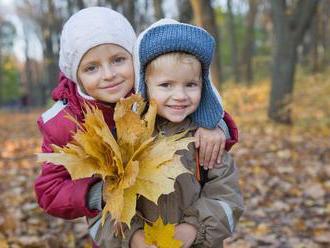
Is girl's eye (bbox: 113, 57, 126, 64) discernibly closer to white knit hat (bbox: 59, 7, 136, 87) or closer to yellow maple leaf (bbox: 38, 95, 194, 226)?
white knit hat (bbox: 59, 7, 136, 87)

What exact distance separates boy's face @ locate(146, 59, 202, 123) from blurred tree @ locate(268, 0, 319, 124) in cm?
755

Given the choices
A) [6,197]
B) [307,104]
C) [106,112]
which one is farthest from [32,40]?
[106,112]

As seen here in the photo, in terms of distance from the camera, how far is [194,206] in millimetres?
1987

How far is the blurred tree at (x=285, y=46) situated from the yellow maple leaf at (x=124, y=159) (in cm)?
783

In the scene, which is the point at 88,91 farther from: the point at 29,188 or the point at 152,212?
the point at 29,188

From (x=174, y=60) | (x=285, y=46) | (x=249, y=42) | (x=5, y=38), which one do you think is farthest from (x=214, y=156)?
(x=5, y=38)

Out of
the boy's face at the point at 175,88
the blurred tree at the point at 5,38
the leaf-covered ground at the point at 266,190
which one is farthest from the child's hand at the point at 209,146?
the blurred tree at the point at 5,38

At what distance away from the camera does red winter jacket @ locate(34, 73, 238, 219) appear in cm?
196

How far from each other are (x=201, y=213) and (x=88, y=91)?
70 centimetres

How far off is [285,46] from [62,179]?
26.1 ft

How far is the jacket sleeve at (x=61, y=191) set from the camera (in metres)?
1.96

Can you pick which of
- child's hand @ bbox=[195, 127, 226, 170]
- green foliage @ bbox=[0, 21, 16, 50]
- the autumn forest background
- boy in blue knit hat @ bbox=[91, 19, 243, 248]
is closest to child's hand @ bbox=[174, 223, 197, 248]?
boy in blue knit hat @ bbox=[91, 19, 243, 248]

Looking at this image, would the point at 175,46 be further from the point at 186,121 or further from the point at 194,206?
the point at 194,206

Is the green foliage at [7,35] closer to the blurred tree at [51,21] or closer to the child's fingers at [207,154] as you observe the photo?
the blurred tree at [51,21]
